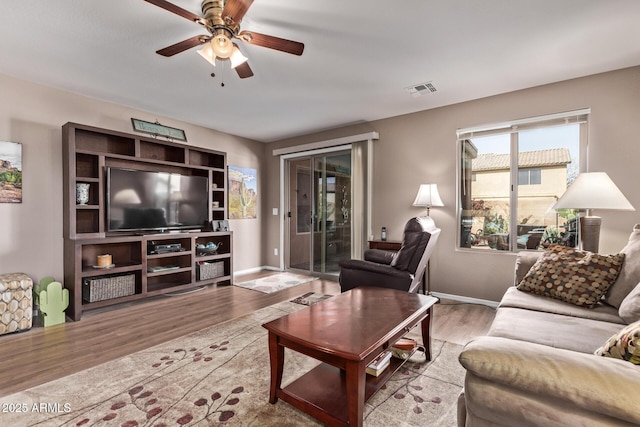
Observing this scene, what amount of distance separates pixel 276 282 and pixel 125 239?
7.07 ft

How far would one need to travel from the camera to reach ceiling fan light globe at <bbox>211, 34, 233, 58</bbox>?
191 cm

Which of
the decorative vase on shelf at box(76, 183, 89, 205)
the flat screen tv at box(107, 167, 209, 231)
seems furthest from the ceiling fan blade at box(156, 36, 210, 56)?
the decorative vase on shelf at box(76, 183, 89, 205)

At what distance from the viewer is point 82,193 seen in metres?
3.35

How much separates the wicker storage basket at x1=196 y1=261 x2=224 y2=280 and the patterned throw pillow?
3773mm

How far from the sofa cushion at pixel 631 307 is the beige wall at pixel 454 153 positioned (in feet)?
5.46

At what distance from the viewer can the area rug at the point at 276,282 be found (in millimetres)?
4350

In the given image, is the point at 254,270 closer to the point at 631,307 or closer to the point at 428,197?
the point at 428,197

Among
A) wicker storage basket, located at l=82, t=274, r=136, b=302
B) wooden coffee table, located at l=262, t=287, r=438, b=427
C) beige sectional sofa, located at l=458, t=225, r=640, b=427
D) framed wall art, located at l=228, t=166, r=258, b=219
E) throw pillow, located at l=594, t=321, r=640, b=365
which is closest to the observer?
beige sectional sofa, located at l=458, t=225, r=640, b=427

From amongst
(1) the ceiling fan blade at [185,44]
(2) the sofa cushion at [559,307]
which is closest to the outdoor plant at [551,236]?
(2) the sofa cushion at [559,307]

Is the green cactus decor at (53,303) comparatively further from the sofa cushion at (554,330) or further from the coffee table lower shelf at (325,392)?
the sofa cushion at (554,330)

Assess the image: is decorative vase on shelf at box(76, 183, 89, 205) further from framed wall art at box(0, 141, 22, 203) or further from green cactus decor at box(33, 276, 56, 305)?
green cactus decor at box(33, 276, 56, 305)

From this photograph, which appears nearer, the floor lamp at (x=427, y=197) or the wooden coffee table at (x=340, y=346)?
the wooden coffee table at (x=340, y=346)

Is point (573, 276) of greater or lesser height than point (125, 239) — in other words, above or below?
below

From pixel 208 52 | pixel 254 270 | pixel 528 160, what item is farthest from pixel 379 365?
pixel 254 270
